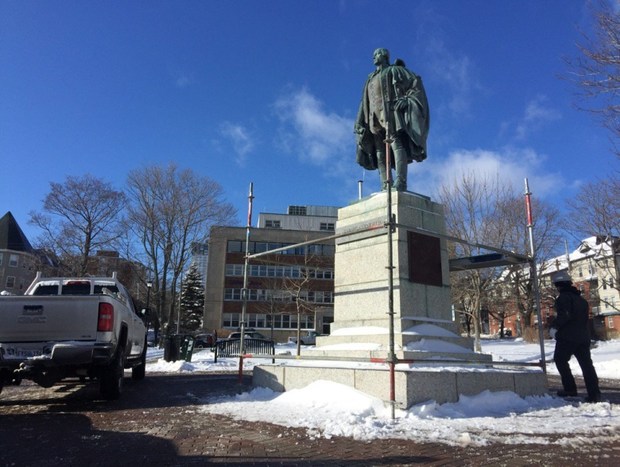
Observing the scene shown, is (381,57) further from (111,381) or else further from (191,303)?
(191,303)

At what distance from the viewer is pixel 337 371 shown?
670 centimetres

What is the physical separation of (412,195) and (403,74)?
108 inches

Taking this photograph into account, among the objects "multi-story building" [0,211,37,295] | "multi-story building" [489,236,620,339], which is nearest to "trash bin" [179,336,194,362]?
"multi-story building" [489,236,620,339]

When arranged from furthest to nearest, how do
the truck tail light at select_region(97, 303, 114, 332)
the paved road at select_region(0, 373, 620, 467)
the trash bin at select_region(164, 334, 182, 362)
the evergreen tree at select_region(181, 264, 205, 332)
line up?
the evergreen tree at select_region(181, 264, 205, 332) < the trash bin at select_region(164, 334, 182, 362) < the truck tail light at select_region(97, 303, 114, 332) < the paved road at select_region(0, 373, 620, 467)

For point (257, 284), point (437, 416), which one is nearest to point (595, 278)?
point (257, 284)

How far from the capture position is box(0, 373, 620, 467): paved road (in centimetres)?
390

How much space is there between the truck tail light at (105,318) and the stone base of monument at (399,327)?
2.58 meters

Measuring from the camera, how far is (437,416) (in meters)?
5.71

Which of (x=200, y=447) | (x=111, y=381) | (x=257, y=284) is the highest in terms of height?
(x=257, y=284)

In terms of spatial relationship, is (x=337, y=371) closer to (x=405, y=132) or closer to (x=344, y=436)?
(x=344, y=436)

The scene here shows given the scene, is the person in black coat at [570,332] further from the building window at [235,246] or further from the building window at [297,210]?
the building window at [297,210]

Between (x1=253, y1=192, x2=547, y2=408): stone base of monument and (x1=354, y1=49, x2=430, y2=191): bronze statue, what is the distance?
1152 mm

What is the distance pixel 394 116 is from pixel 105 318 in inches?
259

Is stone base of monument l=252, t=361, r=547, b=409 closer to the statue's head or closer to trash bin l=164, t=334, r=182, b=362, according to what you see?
the statue's head
